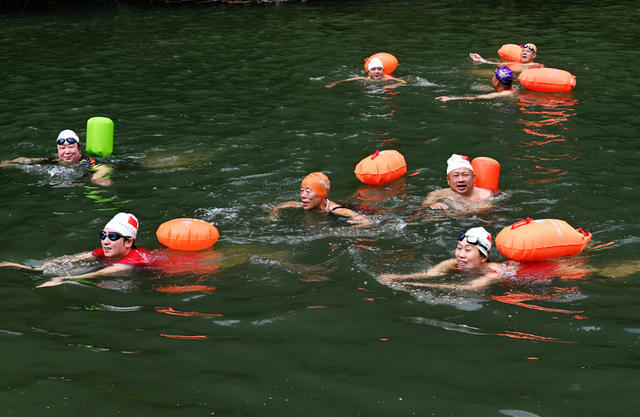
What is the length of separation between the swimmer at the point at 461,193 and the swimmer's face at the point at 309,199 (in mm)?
1677

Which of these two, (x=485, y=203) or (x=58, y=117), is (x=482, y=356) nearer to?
(x=485, y=203)

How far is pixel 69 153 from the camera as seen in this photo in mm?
12852

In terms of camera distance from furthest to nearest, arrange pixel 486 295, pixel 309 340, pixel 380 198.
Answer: pixel 380 198, pixel 486 295, pixel 309 340

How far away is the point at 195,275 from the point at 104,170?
4.87 metres

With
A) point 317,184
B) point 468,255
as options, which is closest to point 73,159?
point 317,184

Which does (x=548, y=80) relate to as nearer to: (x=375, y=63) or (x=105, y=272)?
(x=375, y=63)

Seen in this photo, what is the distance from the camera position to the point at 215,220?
10.8 meters

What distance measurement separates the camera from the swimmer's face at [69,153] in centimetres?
1280

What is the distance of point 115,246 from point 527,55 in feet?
46.2

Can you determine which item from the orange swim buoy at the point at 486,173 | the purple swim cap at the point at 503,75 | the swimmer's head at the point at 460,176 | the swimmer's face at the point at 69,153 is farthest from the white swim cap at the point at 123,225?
the purple swim cap at the point at 503,75

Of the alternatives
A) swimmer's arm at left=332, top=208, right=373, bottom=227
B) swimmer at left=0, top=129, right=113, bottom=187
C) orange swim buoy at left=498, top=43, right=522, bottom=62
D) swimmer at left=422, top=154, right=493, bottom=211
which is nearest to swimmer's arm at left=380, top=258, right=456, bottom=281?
swimmer's arm at left=332, top=208, right=373, bottom=227

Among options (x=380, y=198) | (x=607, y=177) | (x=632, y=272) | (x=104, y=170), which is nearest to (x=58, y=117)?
(x=104, y=170)

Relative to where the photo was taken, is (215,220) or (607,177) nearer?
(215,220)

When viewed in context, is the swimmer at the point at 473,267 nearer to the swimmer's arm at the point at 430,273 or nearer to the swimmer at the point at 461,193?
the swimmer's arm at the point at 430,273
